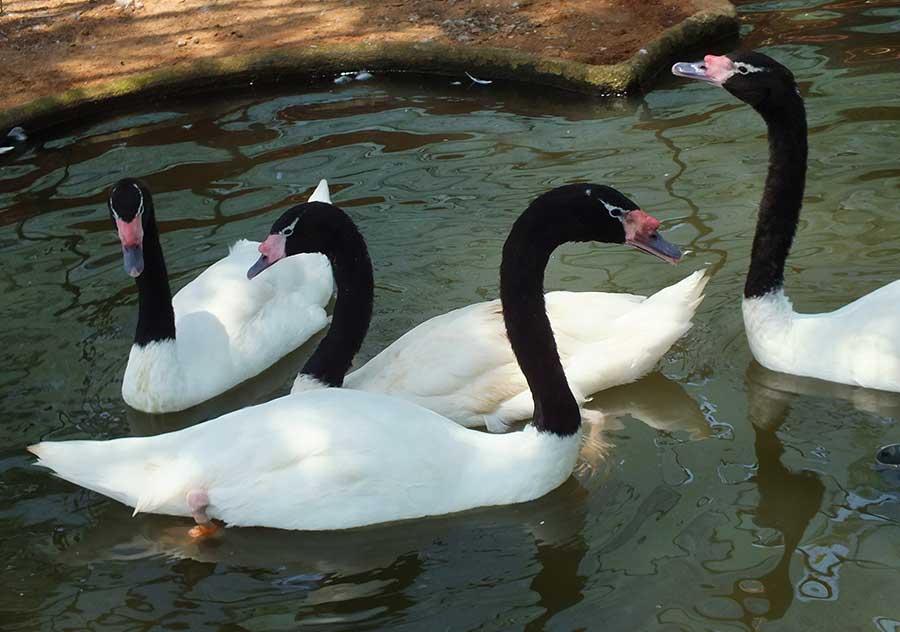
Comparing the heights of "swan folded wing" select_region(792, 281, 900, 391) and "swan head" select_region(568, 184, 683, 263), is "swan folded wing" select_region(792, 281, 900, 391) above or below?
below

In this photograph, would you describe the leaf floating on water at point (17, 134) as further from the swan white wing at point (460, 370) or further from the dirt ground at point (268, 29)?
the swan white wing at point (460, 370)

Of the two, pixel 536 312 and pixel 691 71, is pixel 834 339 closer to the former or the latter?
pixel 691 71

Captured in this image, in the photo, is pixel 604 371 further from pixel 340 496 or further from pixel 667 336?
pixel 340 496

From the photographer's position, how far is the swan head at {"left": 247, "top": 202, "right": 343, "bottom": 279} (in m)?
5.26

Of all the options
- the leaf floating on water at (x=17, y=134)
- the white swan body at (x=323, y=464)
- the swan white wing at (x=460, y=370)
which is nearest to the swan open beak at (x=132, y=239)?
the white swan body at (x=323, y=464)

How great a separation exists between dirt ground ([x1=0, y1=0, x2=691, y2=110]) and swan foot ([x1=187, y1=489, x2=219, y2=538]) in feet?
16.6

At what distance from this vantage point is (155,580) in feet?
14.5

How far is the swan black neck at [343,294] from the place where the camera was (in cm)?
533

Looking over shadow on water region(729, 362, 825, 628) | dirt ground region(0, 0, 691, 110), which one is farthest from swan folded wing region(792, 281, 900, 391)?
dirt ground region(0, 0, 691, 110)

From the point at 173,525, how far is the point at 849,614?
2312mm

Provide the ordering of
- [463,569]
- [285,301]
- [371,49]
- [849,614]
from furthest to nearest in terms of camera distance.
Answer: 1. [371,49]
2. [285,301]
3. [463,569]
4. [849,614]

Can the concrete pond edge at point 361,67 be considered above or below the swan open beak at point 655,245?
below

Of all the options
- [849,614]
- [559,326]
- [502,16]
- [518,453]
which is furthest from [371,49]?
[849,614]

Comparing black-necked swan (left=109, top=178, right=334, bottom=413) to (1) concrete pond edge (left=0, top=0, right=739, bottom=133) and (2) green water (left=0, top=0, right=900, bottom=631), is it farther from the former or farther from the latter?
(1) concrete pond edge (left=0, top=0, right=739, bottom=133)
